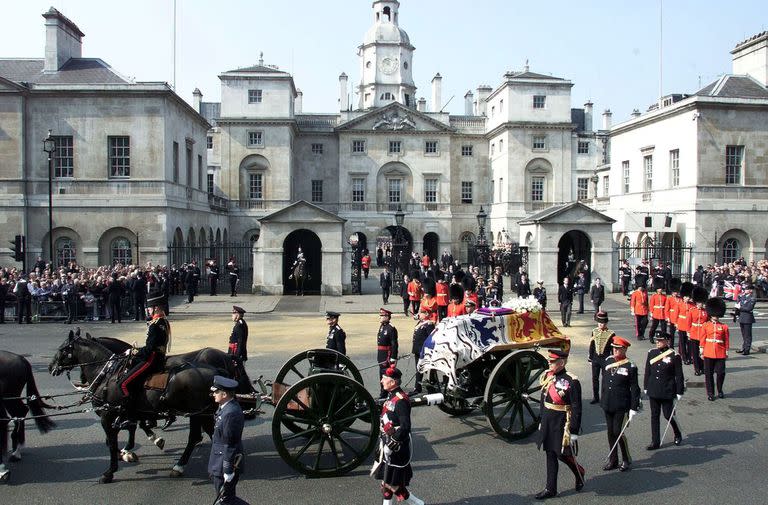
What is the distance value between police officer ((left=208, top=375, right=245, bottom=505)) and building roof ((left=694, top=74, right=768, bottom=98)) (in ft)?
111

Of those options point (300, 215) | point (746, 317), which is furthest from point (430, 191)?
point (746, 317)

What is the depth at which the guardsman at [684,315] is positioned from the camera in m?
14.2

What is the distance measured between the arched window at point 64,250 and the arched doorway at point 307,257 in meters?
9.71

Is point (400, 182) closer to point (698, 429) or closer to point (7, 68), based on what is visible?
point (7, 68)

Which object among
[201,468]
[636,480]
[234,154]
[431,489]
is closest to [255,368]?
[201,468]

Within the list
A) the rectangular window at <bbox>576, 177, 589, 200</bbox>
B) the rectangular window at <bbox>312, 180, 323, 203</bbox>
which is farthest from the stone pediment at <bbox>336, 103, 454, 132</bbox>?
the rectangular window at <bbox>576, 177, 589, 200</bbox>

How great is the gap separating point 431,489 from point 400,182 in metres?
49.6

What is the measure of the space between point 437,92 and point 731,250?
3686cm

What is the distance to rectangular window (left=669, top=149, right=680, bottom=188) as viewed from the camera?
3503 centimetres

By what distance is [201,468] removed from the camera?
864cm

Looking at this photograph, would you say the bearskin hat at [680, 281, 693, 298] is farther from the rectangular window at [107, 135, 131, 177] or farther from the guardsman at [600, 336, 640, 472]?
the rectangular window at [107, 135, 131, 177]

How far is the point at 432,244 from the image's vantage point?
57.6 meters

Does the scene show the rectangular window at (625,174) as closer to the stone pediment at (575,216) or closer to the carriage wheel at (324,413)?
the stone pediment at (575,216)

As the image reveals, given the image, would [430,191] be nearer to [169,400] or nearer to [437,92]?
[437,92]
